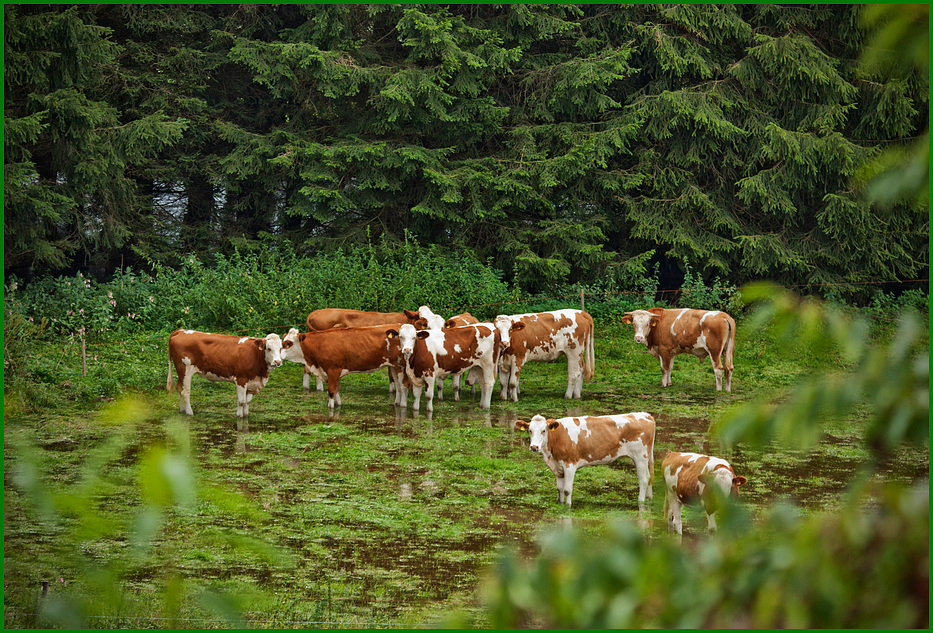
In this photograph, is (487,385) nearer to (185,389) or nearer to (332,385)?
(332,385)

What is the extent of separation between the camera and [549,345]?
1230 centimetres

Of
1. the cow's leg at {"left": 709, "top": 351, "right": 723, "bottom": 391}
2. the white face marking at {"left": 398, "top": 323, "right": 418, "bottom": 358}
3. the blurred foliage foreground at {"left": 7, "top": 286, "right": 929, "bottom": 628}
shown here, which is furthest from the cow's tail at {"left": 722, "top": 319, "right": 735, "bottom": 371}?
the blurred foliage foreground at {"left": 7, "top": 286, "right": 929, "bottom": 628}

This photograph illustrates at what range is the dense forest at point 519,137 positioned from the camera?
62.4 feet

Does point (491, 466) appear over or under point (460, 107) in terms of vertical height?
Result: under

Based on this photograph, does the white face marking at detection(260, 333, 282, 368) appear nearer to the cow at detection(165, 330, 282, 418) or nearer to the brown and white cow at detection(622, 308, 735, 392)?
the cow at detection(165, 330, 282, 418)

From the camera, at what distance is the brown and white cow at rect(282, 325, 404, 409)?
36.9 feet

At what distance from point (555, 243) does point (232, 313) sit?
309 inches

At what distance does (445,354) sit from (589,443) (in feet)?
14.0

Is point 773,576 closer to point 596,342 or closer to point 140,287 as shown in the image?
point 596,342

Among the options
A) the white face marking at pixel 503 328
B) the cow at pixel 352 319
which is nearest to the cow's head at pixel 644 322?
the white face marking at pixel 503 328

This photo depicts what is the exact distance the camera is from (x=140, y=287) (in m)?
16.5

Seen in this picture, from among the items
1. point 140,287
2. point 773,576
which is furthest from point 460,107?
point 773,576

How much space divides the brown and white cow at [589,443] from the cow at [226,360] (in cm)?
446

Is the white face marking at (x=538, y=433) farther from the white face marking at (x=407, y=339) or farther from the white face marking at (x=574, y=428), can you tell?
the white face marking at (x=407, y=339)
